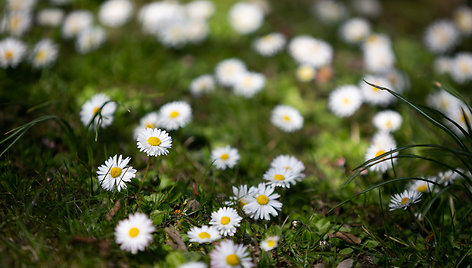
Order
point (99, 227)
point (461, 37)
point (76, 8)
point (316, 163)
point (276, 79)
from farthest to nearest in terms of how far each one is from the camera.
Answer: point (461, 37)
point (76, 8)
point (276, 79)
point (316, 163)
point (99, 227)

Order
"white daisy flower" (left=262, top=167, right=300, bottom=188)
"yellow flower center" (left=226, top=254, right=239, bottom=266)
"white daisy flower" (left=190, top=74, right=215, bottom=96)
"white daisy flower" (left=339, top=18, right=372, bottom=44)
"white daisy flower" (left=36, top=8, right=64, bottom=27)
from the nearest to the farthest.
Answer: "yellow flower center" (left=226, top=254, right=239, bottom=266) → "white daisy flower" (left=262, top=167, right=300, bottom=188) → "white daisy flower" (left=190, top=74, right=215, bottom=96) → "white daisy flower" (left=36, top=8, right=64, bottom=27) → "white daisy flower" (left=339, top=18, right=372, bottom=44)

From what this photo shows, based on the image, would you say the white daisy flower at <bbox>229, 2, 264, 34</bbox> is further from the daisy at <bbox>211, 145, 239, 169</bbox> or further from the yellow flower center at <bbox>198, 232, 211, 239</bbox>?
the yellow flower center at <bbox>198, 232, 211, 239</bbox>

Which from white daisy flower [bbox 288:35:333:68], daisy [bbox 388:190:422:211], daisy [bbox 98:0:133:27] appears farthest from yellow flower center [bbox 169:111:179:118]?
daisy [bbox 98:0:133:27]

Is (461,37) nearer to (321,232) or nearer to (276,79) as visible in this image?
(276,79)

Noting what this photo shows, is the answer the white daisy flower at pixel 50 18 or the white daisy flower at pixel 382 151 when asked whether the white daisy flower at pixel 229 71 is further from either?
the white daisy flower at pixel 50 18

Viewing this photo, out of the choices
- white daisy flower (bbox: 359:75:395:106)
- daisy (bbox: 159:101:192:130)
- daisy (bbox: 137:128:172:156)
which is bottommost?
daisy (bbox: 137:128:172:156)

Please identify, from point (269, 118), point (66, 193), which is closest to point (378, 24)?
point (269, 118)
